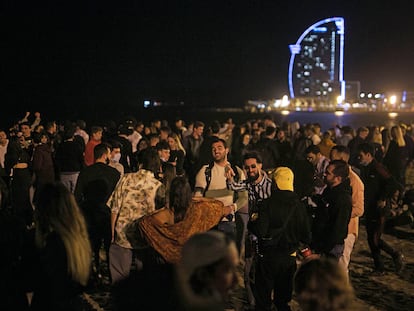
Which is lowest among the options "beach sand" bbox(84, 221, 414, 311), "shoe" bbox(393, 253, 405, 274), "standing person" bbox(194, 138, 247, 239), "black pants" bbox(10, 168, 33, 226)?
"beach sand" bbox(84, 221, 414, 311)

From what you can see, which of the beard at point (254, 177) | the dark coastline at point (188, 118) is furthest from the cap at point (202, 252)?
the dark coastline at point (188, 118)

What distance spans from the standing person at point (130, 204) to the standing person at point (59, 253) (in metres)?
1.50

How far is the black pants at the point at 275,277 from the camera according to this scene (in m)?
4.50

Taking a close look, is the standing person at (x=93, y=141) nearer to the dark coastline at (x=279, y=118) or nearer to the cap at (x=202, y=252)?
the cap at (x=202, y=252)

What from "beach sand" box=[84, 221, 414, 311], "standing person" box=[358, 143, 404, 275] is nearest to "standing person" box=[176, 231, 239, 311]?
"beach sand" box=[84, 221, 414, 311]

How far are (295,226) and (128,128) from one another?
19.9ft

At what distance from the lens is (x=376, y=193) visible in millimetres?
6520

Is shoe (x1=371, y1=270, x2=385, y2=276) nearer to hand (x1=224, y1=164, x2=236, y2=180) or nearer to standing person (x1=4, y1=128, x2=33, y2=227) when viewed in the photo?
hand (x1=224, y1=164, x2=236, y2=180)

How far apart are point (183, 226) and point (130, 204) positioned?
0.93 m

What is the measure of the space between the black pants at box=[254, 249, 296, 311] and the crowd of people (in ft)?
0.03

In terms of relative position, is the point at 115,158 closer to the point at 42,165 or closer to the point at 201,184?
the point at 42,165

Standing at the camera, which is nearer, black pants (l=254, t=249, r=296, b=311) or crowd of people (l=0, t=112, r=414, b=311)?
crowd of people (l=0, t=112, r=414, b=311)

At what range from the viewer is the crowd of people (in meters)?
2.49

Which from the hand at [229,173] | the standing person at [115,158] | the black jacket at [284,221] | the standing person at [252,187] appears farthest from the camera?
the standing person at [115,158]
